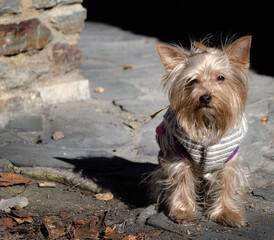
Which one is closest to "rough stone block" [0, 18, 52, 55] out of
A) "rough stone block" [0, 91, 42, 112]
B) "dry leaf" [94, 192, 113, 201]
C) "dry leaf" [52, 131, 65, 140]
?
"rough stone block" [0, 91, 42, 112]

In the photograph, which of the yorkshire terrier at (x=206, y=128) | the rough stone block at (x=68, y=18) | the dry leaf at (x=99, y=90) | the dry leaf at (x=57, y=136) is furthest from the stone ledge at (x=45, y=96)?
the yorkshire terrier at (x=206, y=128)

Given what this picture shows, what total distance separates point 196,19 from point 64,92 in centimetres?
443

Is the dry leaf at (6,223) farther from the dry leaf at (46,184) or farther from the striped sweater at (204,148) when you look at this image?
the striped sweater at (204,148)

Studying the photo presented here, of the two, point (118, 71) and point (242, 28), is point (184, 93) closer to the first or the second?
point (118, 71)

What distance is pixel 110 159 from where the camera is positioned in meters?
3.79

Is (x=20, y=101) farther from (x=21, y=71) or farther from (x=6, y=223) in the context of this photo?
(x=6, y=223)

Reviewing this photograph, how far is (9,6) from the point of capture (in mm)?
4320

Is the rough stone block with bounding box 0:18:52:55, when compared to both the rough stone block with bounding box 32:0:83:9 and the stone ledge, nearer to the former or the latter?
the rough stone block with bounding box 32:0:83:9

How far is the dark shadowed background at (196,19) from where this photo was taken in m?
7.13

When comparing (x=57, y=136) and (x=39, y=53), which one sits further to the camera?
(x=39, y=53)

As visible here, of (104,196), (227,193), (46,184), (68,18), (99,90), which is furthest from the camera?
(99,90)

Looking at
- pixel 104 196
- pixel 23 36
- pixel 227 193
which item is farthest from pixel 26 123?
pixel 227 193

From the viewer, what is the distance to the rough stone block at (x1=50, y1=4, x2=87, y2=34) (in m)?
4.72

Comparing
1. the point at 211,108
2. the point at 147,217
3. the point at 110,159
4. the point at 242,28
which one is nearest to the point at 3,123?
the point at 110,159
